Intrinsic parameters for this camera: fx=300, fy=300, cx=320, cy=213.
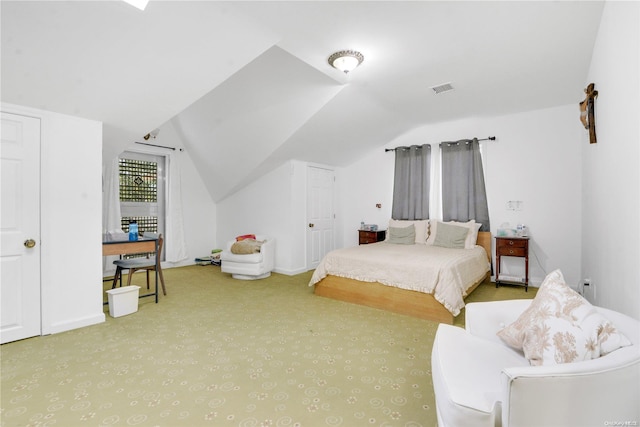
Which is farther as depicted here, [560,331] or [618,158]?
[618,158]

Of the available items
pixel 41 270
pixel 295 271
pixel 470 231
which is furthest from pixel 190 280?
pixel 470 231

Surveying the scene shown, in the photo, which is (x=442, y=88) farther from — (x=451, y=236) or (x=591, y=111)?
(x=451, y=236)

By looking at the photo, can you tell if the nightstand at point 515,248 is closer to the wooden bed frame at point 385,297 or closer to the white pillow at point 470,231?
the white pillow at point 470,231

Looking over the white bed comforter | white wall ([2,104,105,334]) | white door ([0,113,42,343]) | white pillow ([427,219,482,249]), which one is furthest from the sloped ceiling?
the white bed comforter

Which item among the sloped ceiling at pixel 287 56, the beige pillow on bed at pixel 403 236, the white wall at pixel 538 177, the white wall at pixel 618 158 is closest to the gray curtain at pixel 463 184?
the white wall at pixel 538 177

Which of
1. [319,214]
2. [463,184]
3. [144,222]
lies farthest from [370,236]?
[144,222]

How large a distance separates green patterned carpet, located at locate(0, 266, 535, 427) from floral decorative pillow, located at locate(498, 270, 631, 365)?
0.65 m

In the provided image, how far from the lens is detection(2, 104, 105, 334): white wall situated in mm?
2672

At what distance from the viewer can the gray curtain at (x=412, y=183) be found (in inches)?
205

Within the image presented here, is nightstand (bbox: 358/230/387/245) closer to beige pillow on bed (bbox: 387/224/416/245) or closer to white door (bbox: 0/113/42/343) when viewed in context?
beige pillow on bed (bbox: 387/224/416/245)

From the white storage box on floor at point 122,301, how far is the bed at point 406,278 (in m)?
2.05

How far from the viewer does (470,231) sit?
4.48 meters

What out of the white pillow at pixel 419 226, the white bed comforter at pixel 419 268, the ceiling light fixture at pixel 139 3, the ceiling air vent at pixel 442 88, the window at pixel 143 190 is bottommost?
the white bed comforter at pixel 419 268

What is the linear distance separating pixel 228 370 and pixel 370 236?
12.4ft
